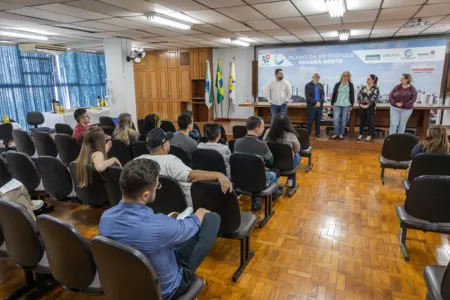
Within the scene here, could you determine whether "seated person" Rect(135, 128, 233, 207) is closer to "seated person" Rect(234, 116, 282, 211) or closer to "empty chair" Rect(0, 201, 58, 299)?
"empty chair" Rect(0, 201, 58, 299)

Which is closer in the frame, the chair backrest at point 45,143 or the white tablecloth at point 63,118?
the chair backrest at point 45,143

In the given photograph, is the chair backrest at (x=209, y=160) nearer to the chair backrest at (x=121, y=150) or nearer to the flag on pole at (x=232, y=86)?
the chair backrest at (x=121, y=150)

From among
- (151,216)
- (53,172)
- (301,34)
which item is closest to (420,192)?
(151,216)

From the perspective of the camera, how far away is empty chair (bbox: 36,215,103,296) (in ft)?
5.09

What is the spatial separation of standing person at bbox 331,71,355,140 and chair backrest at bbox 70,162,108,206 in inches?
225

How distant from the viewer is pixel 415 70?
830 cm

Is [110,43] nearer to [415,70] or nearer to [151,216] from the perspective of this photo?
[151,216]

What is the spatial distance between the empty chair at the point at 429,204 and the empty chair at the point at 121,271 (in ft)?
6.77

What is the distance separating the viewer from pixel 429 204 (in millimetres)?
2346

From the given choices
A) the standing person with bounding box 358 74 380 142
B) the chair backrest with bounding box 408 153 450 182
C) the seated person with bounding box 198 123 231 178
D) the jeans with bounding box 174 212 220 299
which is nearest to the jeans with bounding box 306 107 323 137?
the standing person with bounding box 358 74 380 142

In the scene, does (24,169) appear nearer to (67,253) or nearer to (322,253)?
(67,253)

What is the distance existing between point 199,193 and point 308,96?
18.1ft

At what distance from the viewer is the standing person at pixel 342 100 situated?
6824mm

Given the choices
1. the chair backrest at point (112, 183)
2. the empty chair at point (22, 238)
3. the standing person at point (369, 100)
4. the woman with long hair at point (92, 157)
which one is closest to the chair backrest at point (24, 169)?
the woman with long hair at point (92, 157)
